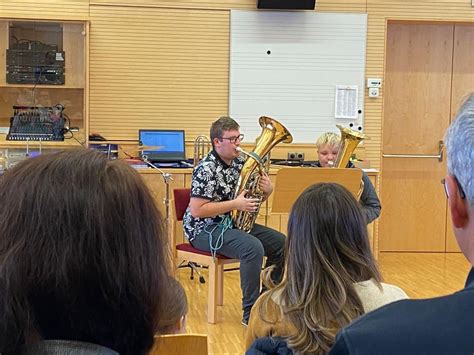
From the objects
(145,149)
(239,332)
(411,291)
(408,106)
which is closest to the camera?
(239,332)

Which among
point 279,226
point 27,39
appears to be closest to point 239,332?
point 279,226

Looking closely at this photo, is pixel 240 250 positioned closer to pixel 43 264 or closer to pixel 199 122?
pixel 199 122

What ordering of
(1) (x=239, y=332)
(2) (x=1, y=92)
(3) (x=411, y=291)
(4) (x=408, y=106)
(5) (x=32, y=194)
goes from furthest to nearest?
(4) (x=408, y=106) → (2) (x=1, y=92) → (3) (x=411, y=291) → (1) (x=239, y=332) → (5) (x=32, y=194)

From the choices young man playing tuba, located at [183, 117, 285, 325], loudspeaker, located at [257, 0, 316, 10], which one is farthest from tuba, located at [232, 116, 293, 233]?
loudspeaker, located at [257, 0, 316, 10]

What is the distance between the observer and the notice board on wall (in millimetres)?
6609

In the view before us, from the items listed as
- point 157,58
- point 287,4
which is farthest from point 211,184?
point 287,4

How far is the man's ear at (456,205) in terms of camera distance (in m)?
0.94

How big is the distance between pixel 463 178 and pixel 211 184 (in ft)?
11.3

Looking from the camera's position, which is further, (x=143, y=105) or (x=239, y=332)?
(x=143, y=105)

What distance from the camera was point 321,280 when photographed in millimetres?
1950

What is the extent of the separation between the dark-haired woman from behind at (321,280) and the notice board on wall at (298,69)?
15.1ft

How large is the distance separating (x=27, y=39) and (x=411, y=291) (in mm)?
4143

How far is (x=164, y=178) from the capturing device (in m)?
5.57

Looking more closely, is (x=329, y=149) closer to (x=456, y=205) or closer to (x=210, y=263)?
(x=210, y=263)
